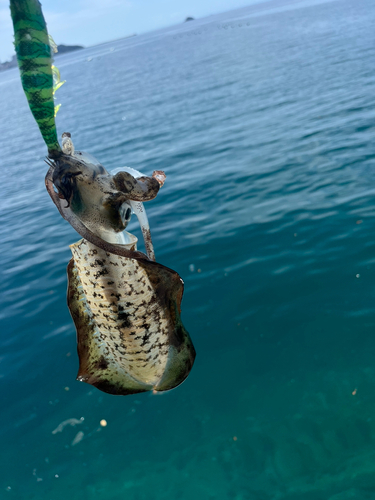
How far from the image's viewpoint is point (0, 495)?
22.1ft

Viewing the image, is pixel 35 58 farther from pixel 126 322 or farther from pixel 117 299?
pixel 126 322

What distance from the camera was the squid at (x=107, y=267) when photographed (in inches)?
68.1

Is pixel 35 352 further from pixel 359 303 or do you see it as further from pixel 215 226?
pixel 359 303

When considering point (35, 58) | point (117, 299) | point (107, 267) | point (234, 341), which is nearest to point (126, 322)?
point (117, 299)

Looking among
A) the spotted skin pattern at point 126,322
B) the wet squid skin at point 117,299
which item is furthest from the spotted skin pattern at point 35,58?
the spotted skin pattern at point 126,322

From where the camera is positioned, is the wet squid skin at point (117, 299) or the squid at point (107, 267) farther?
the wet squid skin at point (117, 299)

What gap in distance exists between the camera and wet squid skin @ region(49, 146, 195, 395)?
193cm

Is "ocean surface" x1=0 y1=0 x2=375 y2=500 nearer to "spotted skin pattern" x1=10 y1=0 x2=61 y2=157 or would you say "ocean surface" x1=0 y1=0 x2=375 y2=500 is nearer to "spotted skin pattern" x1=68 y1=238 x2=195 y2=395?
"spotted skin pattern" x1=68 y1=238 x2=195 y2=395

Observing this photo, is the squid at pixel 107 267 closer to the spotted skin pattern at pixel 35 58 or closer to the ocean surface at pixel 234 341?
the spotted skin pattern at pixel 35 58

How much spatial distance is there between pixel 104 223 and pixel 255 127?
19532 millimetres

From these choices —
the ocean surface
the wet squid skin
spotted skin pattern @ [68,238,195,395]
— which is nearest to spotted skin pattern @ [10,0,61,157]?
the wet squid skin

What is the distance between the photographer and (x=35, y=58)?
168cm

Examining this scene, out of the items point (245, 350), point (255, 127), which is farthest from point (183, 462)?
point (255, 127)

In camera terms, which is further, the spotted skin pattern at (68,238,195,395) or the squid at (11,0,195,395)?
the spotted skin pattern at (68,238,195,395)
